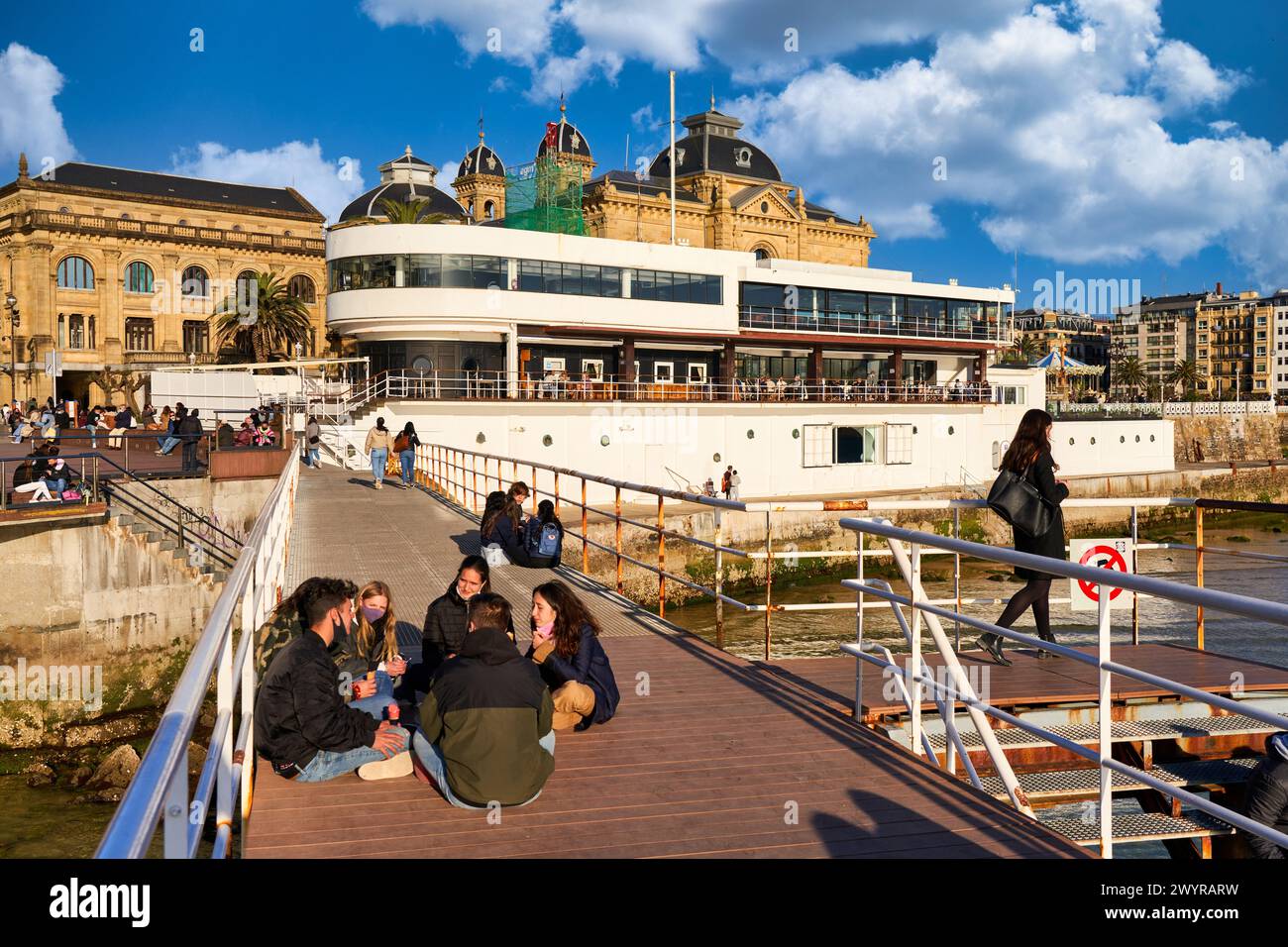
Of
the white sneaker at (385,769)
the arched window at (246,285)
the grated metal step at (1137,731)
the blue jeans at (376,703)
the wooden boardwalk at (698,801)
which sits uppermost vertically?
the arched window at (246,285)

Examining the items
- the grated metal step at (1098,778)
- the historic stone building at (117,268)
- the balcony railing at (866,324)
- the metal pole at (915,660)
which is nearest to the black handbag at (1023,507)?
the metal pole at (915,660)

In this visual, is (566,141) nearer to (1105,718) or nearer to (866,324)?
(866,324)

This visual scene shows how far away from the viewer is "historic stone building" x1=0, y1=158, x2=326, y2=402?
65.6 m

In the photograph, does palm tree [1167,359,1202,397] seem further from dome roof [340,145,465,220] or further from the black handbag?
the black handbag

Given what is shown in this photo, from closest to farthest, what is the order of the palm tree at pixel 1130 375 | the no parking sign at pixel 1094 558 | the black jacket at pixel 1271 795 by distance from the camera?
1. the black jacket at pixel 1271 795
2. the no parking sign at pixel 1094 558
3. the palm tree at pixel 1130 375

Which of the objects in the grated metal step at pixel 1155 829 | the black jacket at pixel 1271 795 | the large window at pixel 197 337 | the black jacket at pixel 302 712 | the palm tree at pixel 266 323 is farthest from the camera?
the large window at pixel 197 337

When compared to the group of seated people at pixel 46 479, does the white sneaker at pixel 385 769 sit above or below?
below

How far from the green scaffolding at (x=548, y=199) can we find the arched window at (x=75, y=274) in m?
34.8

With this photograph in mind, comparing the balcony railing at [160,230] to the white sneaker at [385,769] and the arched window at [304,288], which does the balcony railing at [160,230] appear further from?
the white sneaker at [385,769]

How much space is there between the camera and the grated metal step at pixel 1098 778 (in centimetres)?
663

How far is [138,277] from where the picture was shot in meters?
69.8
